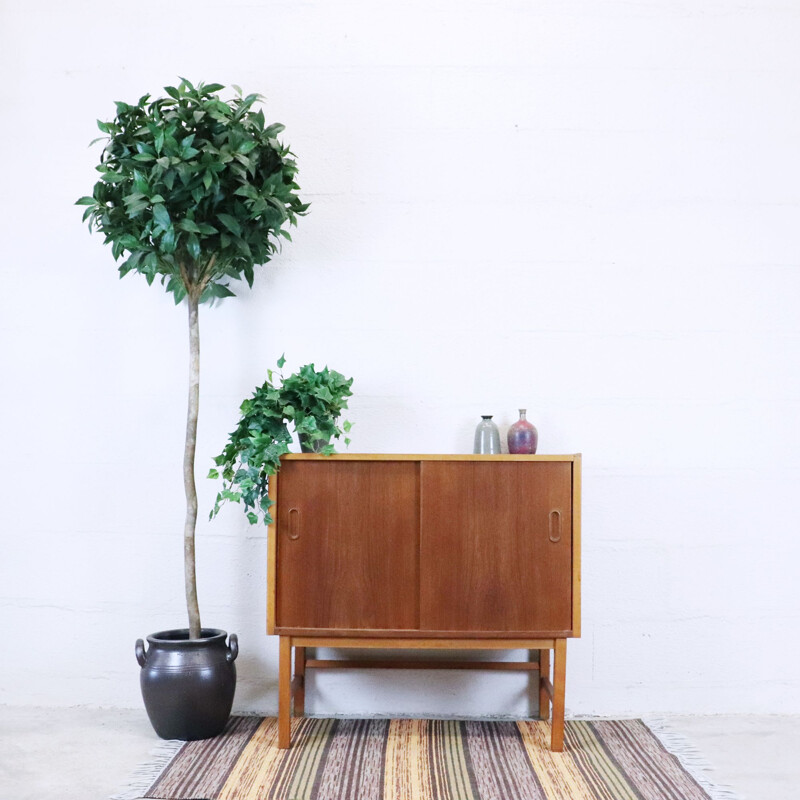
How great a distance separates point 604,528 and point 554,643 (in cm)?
55

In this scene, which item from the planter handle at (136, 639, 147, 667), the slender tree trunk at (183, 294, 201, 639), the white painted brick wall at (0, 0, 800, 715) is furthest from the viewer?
the white painted brick wall at (0, 0, 800, 715)

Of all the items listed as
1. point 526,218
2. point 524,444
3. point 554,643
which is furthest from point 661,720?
point 526,218

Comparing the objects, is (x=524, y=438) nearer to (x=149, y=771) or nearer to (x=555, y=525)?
(x=555, y=525)

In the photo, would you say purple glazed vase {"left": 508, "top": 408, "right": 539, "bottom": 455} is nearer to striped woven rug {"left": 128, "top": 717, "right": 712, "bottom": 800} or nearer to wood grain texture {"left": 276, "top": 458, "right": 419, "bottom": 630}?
wood grain texture {"left": 276, "top": 458, "right": 419, "bottom": 630}

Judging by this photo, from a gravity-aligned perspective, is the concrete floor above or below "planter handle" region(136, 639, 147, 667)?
below

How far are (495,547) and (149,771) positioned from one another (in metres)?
1.15

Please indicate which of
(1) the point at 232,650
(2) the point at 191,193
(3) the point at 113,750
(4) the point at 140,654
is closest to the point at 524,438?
(1) the point at 232,650

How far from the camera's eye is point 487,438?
268 cm

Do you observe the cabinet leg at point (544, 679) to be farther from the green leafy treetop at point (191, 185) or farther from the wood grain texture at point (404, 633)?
the green leafy treetop at point (191, 185)

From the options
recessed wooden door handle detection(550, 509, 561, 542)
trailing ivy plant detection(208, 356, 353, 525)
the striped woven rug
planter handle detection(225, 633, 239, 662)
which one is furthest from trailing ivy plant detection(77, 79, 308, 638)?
recessed wooden door handle detection(550, 509, 561, 542)

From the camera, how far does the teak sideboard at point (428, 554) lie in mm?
2508

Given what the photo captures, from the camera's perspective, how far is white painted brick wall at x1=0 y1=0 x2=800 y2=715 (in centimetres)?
293

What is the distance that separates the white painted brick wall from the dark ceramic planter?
0.34m

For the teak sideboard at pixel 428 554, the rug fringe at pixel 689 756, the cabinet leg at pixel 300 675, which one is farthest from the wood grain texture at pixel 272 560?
the rug fringe at pixel 689 756
